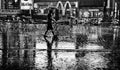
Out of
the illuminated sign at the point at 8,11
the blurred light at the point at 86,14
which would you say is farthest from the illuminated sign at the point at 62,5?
the illuminated sign at the point at 8,11

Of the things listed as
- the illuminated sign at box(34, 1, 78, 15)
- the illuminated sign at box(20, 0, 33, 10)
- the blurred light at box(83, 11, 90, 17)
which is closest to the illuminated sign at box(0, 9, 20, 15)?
the illuminated sign at box(20, 0, 33, 10)

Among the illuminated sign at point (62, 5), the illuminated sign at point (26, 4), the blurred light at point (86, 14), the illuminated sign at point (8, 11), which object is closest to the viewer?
the illuminated sign at point (8, 11)

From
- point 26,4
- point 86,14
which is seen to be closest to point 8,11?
point 26,4

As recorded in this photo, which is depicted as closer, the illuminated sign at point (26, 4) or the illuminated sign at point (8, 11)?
the illuminated sign at point (8, 11)

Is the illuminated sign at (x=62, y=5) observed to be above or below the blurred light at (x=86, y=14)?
above

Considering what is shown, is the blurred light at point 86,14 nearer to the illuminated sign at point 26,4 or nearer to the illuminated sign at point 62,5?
the illuminated sign at point 62,5

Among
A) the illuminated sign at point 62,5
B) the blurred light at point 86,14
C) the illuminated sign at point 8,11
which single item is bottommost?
the blurred light at point 86,14

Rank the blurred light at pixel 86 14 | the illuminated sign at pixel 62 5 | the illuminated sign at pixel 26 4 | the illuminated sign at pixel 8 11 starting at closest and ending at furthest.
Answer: the illuminated sign at pixel 8 11 → the illuminated sign at pixel 26 4 → the blurred light at pixel 86 14 → the illuminated sign at pixel 62 5

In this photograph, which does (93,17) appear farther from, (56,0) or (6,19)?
(6,19)

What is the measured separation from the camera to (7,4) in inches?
2537

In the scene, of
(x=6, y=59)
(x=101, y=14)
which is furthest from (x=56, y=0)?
(x=6, y=59)

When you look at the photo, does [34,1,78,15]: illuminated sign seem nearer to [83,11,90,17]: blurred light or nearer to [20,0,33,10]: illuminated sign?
[20,0,33,10]: illuminated sign

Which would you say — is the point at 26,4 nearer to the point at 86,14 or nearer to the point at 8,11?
the point at 8,11

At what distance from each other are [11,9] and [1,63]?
191ft
